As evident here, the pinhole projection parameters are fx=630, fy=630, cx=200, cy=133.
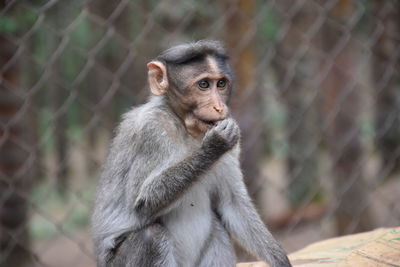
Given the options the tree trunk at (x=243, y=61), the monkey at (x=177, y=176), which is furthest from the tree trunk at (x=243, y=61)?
the monkey at (x=177, y=176)

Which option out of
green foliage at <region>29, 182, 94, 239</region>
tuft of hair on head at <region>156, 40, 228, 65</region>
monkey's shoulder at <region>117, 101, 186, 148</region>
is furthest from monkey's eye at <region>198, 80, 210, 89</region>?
green foliage at <region>29, 182, 94, 239</region>

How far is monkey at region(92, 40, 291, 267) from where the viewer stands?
12.7 ft

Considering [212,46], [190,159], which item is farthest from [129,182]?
[212,46]

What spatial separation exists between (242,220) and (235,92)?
1417 millimetres

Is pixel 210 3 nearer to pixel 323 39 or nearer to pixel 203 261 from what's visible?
pixel 323 39

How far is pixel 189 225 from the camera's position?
4223 mm

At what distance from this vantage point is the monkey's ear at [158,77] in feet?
13.6

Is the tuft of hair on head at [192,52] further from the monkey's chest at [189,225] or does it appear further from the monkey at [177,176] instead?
the monkey's chest at [189,225]

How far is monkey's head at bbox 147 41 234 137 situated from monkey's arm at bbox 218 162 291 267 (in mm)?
639

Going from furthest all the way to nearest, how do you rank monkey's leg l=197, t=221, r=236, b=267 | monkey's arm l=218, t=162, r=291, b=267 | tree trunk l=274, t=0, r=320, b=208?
tree trunk l=274, t=0, r=320, b=208 < monkey's arm l=218, t=162, r=291, b=267 < monkey's leg l=197, t=221, r=236, b=267

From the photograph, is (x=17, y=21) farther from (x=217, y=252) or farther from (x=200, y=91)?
(x=217, y=252)

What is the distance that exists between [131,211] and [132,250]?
0.29 m

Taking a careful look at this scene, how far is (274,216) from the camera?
920 cm

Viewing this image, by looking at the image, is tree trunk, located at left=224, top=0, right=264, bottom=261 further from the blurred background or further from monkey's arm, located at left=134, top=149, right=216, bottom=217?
monkey's arm, located at left=134, top=149, right=216, bottom=217
